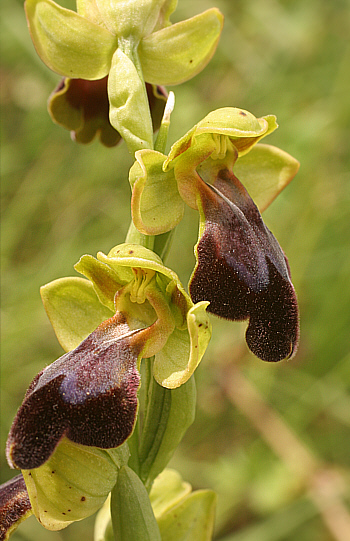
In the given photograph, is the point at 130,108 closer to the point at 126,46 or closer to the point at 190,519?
the point at 126,46

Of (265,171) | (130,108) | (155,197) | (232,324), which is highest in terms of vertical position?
(130,108)

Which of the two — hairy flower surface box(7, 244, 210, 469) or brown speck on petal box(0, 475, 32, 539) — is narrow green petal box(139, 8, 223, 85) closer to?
hairy flower surface box(7, 244, 210, 469)

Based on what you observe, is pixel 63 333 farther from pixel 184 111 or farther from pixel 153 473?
pixel 184 111

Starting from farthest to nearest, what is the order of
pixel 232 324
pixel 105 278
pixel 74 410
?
1. pixel 232 324
2. pixel 105 278
3. pixel 74 410

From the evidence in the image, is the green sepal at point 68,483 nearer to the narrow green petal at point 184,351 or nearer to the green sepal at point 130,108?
the narrow green petal at point 184,351

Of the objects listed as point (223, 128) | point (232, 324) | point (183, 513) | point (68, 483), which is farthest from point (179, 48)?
point (232, 324)

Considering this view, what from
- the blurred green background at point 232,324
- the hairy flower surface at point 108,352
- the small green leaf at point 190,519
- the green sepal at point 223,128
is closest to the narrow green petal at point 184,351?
the hairy flower surface at point 108,352
